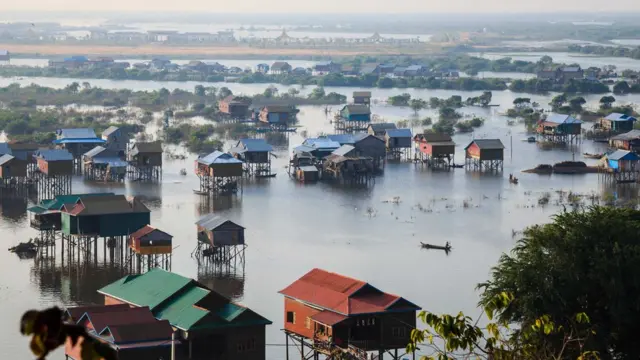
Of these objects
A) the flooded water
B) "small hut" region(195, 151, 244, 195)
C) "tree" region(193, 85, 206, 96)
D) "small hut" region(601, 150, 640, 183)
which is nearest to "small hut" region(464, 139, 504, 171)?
the flooded water

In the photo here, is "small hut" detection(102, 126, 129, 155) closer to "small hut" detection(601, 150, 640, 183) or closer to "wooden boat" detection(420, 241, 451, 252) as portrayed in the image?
"small hut" detection(601, 150, 640, 183)

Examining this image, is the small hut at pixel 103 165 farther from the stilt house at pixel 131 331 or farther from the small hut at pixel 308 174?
the stilt house at pixel 131 331

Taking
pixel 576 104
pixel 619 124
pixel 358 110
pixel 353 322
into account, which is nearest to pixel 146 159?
pixel 358 110

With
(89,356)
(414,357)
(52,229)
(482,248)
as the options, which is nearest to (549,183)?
(482,248)

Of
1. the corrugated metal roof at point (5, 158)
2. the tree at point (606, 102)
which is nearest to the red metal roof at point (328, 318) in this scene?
the corrugated metal roof at point (5, 158)

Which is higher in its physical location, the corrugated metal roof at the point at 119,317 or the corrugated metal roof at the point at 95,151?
A: the corrugated metal roof at the point at 95,151
